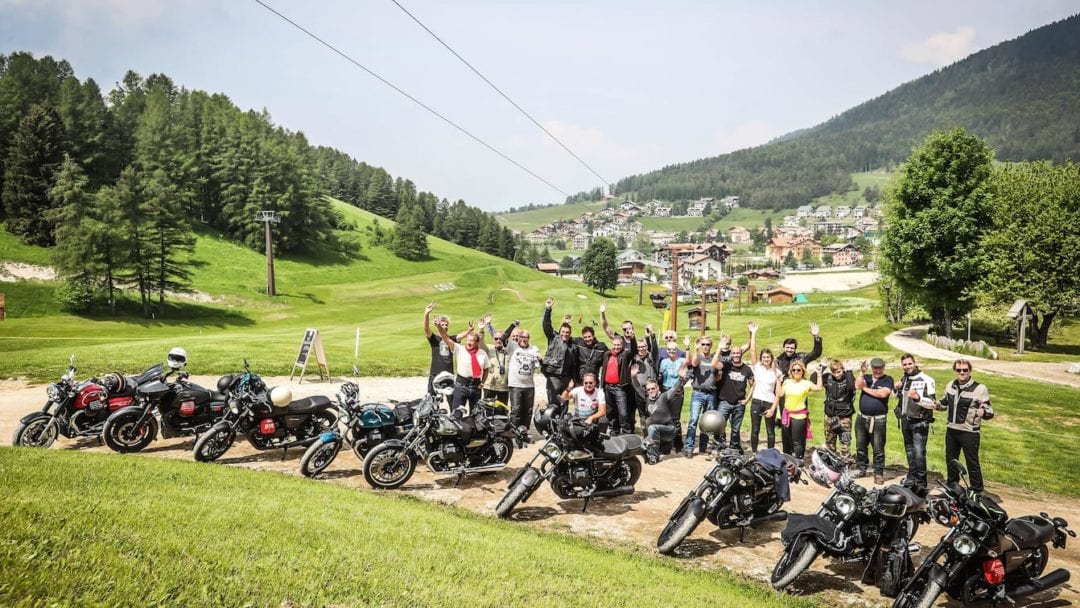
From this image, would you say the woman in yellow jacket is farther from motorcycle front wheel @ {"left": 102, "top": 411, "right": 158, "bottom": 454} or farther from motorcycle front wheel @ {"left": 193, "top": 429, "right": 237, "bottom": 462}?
motorcycle front wheel @ {"left": 102, "top": 411, "right": 158, "bottom": 454}

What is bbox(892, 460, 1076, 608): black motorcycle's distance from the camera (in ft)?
18.2

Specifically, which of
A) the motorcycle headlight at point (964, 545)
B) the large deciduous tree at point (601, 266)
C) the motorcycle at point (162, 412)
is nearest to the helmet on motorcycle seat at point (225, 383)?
the motorcycle at point (162, 412)

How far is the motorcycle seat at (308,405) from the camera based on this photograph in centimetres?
1005

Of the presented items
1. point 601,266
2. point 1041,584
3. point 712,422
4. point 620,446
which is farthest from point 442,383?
point 601,266

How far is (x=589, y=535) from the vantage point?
7.45m

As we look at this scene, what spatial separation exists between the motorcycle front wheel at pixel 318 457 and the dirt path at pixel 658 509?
23 centimetres

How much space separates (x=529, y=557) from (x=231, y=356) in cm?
1807

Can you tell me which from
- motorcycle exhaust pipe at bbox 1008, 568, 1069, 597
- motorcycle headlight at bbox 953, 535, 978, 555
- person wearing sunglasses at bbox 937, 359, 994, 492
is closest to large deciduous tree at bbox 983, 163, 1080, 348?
person wearing sunglasses at bbox 937, 359, 994, 492

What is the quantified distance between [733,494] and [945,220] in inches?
1346

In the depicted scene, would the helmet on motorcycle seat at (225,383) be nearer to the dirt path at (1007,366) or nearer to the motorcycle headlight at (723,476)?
the motorcycle headlight at (723,476)

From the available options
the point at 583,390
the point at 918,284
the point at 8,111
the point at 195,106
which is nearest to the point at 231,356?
the point at 583,390

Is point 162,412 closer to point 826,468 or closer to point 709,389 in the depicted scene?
point 709,389

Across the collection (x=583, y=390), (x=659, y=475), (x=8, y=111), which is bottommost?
(x=659, y=475)

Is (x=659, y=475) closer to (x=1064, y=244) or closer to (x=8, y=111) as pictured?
(x=1064, y=244)
